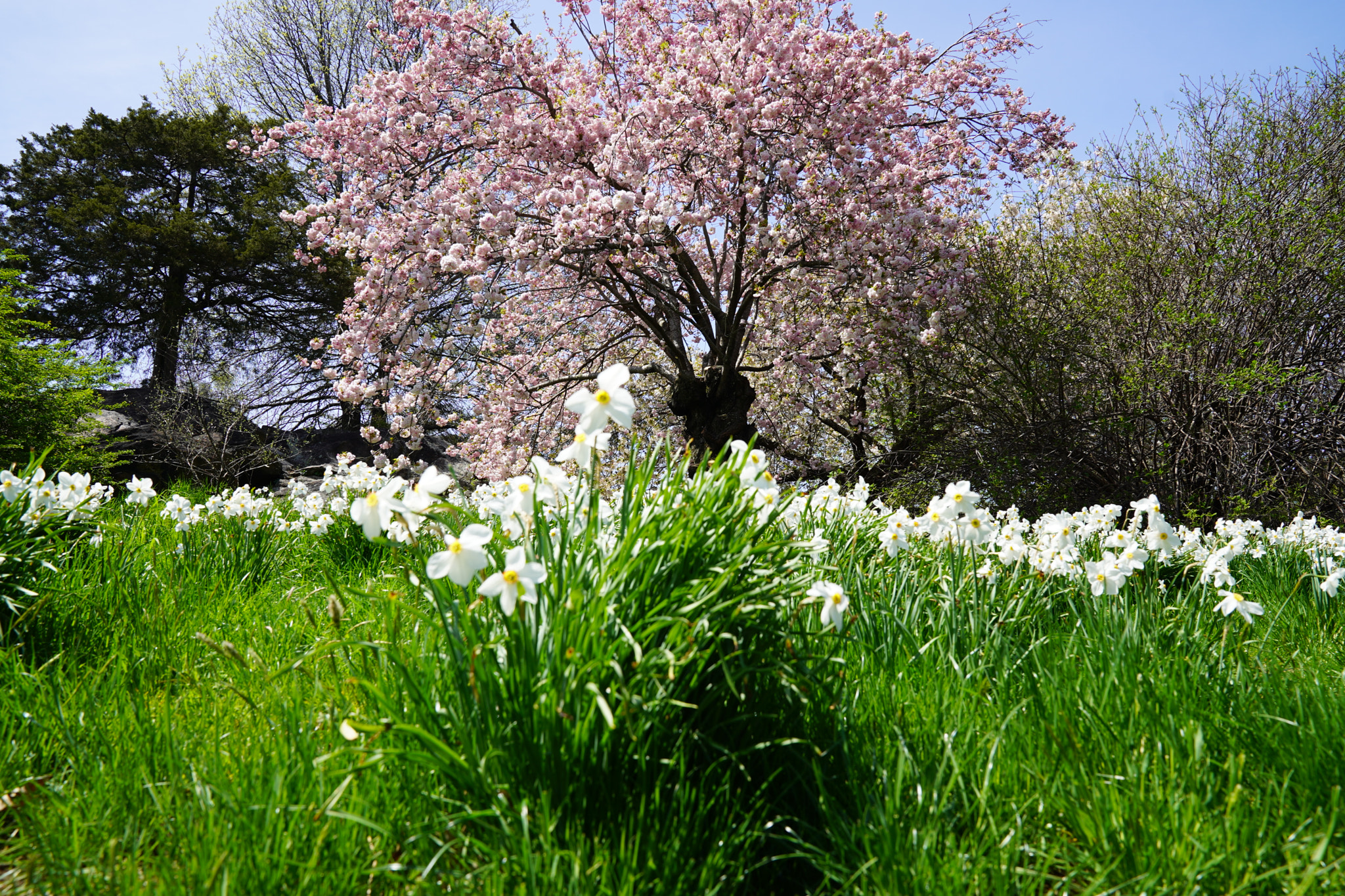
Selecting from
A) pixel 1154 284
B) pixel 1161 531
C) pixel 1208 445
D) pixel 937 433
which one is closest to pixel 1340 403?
pixel 1208 445

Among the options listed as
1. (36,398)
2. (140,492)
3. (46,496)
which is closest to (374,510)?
(46,496)

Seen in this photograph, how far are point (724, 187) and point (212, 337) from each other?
64.8 ft

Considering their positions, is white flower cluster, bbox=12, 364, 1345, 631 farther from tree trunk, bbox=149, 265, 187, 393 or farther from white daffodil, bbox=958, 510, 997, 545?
tree trunk, bbox=149, 265, 187, 393

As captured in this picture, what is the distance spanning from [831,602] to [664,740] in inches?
21.6

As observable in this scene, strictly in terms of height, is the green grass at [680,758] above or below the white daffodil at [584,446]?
A: below

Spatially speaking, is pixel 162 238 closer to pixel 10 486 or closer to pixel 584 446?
pixel 10 486

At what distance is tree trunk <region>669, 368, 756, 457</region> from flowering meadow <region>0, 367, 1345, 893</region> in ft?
22.0

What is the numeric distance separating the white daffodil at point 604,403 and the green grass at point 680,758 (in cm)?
21

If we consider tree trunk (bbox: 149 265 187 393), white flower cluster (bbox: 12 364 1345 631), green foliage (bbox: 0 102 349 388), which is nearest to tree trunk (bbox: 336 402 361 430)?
green foliage (bbox: 0 102 349 388)

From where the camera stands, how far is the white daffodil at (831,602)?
5.92 feet

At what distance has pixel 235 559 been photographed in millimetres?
3611

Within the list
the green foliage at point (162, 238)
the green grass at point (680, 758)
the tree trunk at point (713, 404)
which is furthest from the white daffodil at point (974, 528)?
the green foliage at point (162, 238)

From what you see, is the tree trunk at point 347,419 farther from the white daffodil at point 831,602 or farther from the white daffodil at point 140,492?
the white daffodil at point 831,602

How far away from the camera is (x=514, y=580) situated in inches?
60.4
